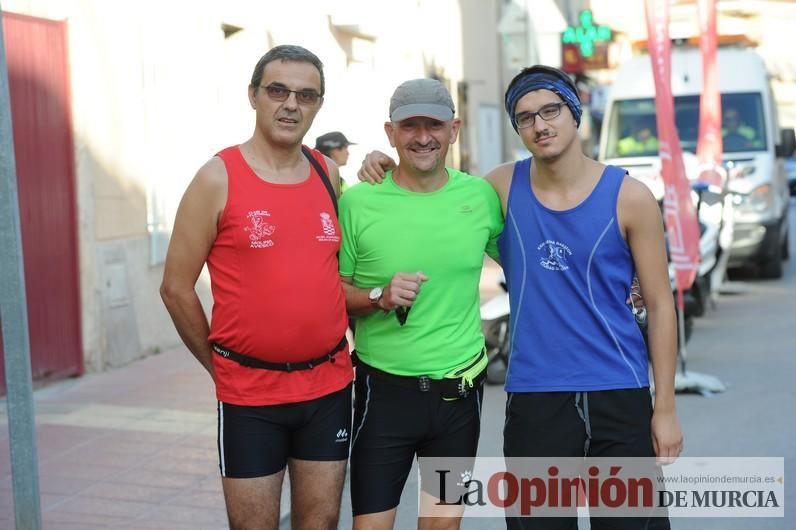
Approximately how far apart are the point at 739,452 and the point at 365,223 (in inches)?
157

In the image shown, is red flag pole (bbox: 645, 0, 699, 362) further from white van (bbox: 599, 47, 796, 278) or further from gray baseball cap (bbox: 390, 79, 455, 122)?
white van (bbox: 599, 47, 796, 278)

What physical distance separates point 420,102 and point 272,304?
789 mm

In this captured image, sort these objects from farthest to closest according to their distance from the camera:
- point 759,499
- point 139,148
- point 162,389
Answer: point 139,148, point 162,389, point 759,499

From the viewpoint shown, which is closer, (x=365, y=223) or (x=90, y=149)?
(x=365, y=223)

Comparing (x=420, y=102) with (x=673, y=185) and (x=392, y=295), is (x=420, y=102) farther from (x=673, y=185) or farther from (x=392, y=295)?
(x=673, y=185)

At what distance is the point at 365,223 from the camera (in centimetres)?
396

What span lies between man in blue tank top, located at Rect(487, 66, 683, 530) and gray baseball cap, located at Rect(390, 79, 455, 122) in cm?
26

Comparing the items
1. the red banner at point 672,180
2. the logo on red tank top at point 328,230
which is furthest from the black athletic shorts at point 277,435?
the red banner at point 672,180

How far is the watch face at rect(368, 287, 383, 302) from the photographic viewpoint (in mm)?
3844

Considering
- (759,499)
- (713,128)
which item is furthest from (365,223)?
(713,128)

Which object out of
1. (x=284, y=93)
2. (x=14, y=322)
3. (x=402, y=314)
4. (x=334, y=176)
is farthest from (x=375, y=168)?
(x=14, y=322)

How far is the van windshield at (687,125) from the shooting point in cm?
1575

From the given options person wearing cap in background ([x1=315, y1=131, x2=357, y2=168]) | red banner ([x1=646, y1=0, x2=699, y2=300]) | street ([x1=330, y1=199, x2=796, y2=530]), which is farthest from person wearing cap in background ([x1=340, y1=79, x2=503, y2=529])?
person wearing cap in background ([x1=315, y1=131, x2=357, y2=168])

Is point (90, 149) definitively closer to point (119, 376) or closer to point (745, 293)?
point (119, 376)
